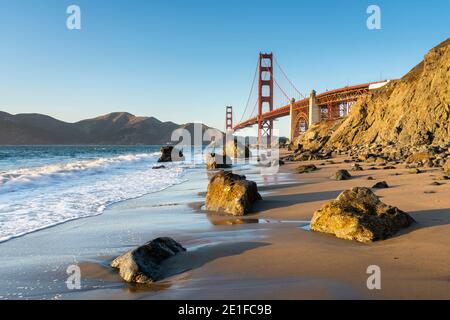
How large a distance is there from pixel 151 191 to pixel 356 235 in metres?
8.11

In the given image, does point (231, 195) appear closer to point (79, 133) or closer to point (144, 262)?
point (144, 262)

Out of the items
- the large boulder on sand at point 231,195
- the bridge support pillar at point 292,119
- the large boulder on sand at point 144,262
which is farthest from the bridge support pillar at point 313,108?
the large boulder on sand at point 144,262

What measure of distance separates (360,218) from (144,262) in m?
2.56

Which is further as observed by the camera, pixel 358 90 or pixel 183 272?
pixel 358 90

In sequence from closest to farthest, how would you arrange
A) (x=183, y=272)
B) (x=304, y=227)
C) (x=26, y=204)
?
(x=183, y=272)
(x=304, y=227)
(x=26, y=204)

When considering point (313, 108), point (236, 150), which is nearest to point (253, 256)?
point (236, 150)

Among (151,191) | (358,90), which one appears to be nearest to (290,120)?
(358,90)

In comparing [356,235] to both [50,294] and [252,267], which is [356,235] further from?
[50,294]

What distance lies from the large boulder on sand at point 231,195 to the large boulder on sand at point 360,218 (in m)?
2.06

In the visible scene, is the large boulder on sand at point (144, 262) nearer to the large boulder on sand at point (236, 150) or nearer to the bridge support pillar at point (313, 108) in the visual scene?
the large boulder on sand at point (236, 150)

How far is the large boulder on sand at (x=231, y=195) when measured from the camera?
7199 millimetres

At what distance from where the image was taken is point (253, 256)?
14.0 ft

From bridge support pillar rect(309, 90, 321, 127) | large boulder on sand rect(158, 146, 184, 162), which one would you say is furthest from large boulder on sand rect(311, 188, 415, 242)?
bridge support pillar rect(309, 90, 321, 127)

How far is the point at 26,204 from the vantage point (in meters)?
9.08
